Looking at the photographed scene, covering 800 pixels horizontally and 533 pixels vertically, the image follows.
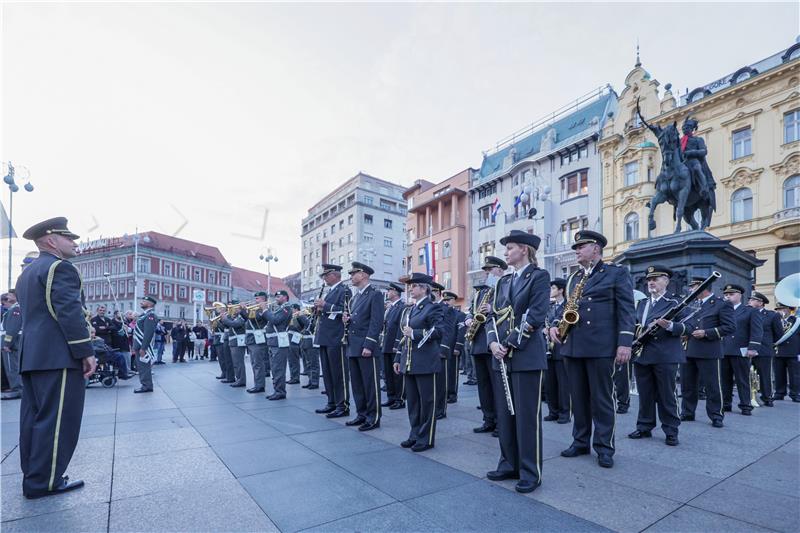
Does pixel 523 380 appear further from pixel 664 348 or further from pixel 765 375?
pixel 765 375

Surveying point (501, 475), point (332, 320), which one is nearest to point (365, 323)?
point (332, 320)

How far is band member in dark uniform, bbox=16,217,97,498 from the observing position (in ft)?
13.2

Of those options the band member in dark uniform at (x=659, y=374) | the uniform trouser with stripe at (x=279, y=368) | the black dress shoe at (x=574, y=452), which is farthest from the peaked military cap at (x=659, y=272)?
the uniform trouser with stripe at (x=279, y=368)

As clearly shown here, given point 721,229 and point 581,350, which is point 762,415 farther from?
point 721,229

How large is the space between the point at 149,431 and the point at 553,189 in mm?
34455

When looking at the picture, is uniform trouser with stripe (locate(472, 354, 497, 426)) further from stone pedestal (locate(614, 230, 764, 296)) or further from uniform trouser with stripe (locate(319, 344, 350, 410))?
stone pedestal (locate(614, 230, 764, 296))

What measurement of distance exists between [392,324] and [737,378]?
20.5 ft

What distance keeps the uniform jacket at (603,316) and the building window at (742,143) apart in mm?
27367

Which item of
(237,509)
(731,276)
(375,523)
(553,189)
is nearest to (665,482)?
(375,523)

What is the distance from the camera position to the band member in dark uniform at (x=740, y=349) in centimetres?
823

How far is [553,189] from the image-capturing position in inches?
1422

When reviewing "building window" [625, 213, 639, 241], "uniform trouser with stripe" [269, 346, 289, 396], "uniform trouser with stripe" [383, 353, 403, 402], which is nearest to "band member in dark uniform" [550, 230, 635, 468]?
"uniform trouser with stripe" [383, 353, 403, 402]

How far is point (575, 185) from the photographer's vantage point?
3466 centimetres

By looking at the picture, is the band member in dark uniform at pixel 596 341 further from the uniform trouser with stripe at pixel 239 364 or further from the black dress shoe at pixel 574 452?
the uniform trouser with stripe at pixel 239 364
